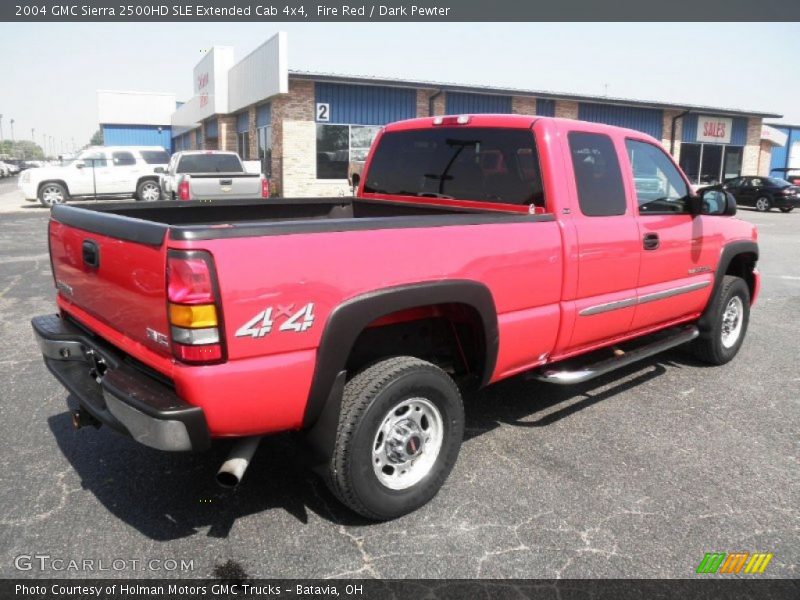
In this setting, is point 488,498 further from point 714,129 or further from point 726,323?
point 714,129

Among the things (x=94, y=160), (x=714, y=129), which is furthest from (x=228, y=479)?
(x=714, y=129)

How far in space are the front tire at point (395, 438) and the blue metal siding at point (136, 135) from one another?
5350 centimetres

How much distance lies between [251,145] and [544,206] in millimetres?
24811

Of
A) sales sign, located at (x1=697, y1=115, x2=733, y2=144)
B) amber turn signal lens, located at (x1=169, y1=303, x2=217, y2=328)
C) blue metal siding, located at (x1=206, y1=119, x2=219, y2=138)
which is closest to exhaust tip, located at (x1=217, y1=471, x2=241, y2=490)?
amber turn signal lens, located at (x1=169, y1=303, x2=217, y2=328)

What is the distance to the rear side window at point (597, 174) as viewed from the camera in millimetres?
3969

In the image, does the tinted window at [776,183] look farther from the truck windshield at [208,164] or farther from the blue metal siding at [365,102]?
the truck windshield at [208,164]

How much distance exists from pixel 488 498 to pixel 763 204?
27561 mm

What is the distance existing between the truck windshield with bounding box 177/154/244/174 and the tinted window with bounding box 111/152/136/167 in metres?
4.72

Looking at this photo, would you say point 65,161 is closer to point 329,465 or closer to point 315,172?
point 315,172

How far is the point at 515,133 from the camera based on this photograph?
13.0 feet

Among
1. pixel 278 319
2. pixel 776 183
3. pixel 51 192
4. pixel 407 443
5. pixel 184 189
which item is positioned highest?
pixel 776 183

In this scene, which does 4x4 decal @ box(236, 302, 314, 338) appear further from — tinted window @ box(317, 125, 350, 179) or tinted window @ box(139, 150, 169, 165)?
tinted window @ box(139, 150, 169, 165)

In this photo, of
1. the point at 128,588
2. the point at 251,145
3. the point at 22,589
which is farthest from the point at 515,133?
the point at 251,145

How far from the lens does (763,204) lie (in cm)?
2638
